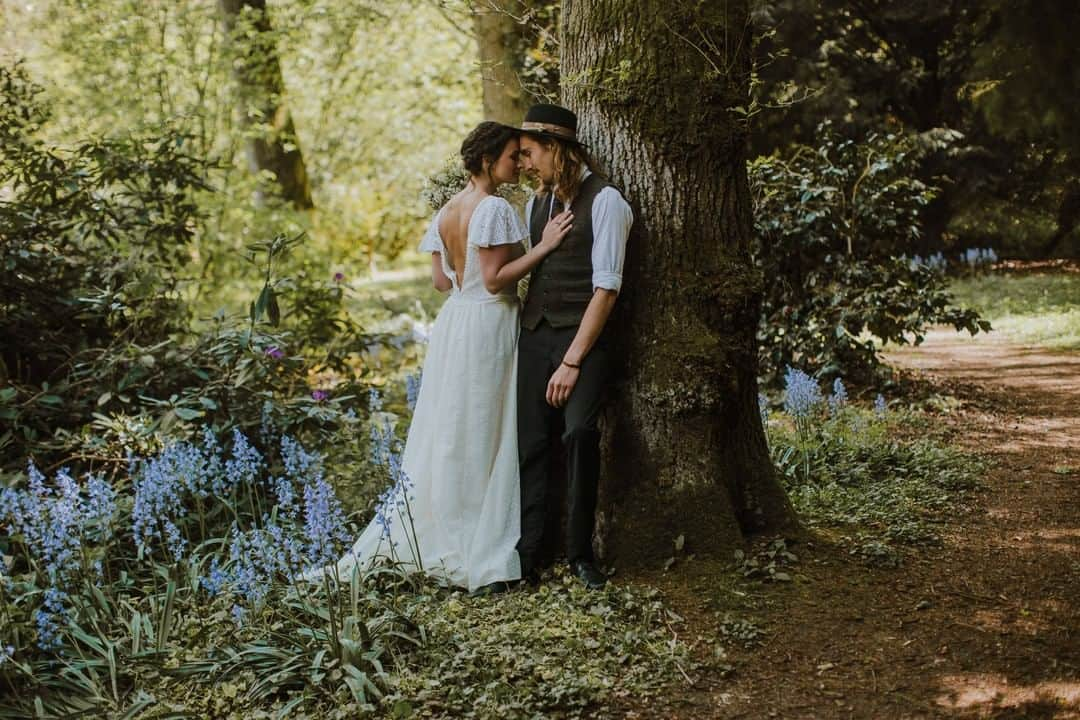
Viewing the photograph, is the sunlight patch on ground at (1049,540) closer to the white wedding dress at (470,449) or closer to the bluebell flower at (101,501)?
the white wedding dress at (470,449)

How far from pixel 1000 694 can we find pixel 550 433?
6.56ft

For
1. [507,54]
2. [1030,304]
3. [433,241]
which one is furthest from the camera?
[1030,304]

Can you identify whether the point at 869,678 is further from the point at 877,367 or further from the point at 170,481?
the point at 877,367

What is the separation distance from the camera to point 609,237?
4008 mm

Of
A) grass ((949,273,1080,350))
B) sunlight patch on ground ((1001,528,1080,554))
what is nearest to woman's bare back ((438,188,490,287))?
sunlight patch on ground ((1001,528,1080,554))

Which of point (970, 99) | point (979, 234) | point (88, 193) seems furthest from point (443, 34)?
point (88, 193)

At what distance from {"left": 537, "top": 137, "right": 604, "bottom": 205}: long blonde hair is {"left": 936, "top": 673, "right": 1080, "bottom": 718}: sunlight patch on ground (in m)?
2.32

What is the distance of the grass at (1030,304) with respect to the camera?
33.5ft

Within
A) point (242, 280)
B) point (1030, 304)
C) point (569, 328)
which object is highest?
point (242, 280)

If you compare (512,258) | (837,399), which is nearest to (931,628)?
(512,258)

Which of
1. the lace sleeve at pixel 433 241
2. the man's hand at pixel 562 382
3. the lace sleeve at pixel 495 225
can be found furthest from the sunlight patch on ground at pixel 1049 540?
the lace sleeve at pixel 433 241

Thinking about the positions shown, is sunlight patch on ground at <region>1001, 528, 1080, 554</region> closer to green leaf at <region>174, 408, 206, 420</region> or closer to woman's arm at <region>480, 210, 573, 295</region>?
woman's arm at <region>480, 210, 573, 295</region>

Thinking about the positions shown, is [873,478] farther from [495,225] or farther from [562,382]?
[495,225]

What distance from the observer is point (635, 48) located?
167 inches
